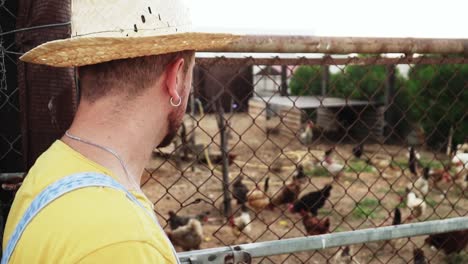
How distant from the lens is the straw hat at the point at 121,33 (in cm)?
107

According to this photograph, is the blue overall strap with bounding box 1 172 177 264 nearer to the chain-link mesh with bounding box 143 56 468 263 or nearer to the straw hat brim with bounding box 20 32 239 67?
the straw hat brim with bounding box 20 32 239 67

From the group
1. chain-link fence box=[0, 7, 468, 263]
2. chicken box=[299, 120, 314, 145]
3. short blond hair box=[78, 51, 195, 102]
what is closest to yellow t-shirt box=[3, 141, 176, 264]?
short blond hair box=[78, 51, 195, 102]

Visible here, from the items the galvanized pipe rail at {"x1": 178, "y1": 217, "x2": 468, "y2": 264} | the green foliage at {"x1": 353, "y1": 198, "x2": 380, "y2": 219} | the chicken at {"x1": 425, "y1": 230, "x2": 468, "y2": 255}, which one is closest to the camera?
the galvanized pipe rail at {"x1": 178, "y1": 217, "x2": 468, "y2": 264}

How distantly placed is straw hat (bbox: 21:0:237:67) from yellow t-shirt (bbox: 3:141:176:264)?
0.92 feet

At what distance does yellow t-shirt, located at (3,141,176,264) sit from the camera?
879mm

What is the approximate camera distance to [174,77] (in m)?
1.16

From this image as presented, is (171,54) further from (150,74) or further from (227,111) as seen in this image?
(227,111)

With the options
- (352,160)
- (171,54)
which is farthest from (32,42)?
(352,160)

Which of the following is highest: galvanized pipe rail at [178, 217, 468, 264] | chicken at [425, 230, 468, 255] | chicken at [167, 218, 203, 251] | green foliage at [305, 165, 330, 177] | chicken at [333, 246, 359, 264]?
galvanized pipe rail at [178, 217, 468, 264]

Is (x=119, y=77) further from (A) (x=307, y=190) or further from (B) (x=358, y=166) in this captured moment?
(B) (x=358, y=166)

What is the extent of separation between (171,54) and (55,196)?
0.43 meters

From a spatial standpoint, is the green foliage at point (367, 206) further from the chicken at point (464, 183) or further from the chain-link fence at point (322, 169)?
the chicken at point (464, 183)

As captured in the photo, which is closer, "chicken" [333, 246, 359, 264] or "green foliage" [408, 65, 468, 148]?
"chicken" [333, 246, 359, 264]

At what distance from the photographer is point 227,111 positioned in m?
25.9
